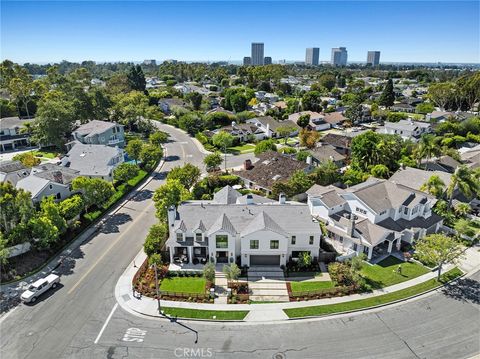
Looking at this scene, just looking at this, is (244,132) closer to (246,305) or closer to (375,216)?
(375,216)

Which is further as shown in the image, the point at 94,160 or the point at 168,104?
the point at 168,104

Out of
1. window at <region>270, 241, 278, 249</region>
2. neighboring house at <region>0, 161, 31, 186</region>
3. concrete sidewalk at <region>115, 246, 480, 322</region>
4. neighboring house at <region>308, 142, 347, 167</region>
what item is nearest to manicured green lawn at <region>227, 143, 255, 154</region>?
neighboring house at <region>308, 142, 347, 167</region>

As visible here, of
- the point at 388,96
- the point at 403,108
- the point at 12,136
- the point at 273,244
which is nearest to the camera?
the point at 273,244

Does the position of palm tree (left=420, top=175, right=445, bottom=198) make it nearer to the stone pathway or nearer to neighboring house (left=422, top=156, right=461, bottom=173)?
neighboring house (left=422, top=156, right=461, bottom=173)

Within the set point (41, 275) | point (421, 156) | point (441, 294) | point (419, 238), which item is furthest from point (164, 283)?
point (421, 156)

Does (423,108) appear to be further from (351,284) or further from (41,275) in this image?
(41,275)

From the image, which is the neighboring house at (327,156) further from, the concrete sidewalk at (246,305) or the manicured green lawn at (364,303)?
the concrete sidewalk at (246,305)

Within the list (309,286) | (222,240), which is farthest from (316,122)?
(309,286)

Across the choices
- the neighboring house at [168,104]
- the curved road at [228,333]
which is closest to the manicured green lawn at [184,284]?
the curved road at [228,333]
